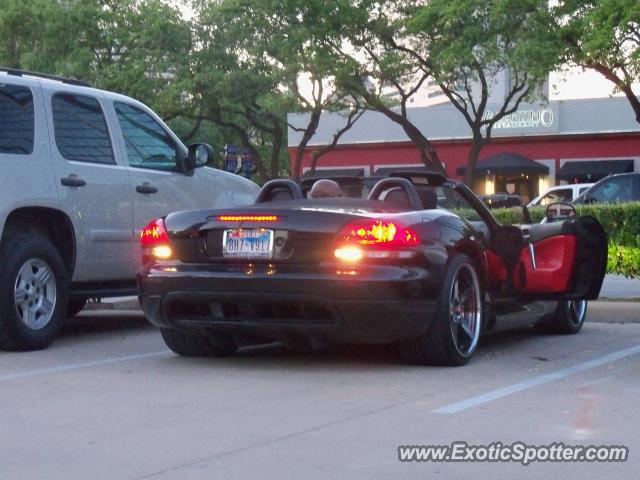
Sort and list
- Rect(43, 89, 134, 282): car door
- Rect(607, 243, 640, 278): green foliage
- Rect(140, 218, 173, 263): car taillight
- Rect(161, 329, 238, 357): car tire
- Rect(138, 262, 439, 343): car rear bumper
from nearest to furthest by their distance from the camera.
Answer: Rect(138, 262, 439, 343): car rear bumper
Rect(140, 218, 173, 263): car taillight
Rect(161, 329, 238, 357): car tire
Rect(43, 89, 134, 282): car door
Rect(607, 243, 640, 278): green foliage

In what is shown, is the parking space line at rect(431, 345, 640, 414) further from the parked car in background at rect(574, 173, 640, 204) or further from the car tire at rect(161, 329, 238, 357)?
the parked car in background at rect(574, 173, 640, 204)

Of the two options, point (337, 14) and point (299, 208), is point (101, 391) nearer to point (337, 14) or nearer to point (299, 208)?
point (299, 208)

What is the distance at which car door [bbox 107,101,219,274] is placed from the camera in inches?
410

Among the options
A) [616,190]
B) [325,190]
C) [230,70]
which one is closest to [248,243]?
[325,190]

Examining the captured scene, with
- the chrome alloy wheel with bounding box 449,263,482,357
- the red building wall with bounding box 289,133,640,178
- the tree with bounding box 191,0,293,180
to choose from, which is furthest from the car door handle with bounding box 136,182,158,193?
the red building wall with bounding box 289,133,640,178

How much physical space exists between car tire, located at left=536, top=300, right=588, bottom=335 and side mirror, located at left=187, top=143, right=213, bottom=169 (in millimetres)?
3227

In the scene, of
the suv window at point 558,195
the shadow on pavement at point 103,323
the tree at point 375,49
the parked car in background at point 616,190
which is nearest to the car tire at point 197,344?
the shadow on pavement at point 103,323

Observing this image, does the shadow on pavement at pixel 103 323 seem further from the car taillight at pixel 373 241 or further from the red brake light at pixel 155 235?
the car taillight at pixel 373 241

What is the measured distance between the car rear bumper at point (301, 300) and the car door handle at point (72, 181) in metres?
1.69

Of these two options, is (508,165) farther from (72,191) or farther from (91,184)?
(72,191)

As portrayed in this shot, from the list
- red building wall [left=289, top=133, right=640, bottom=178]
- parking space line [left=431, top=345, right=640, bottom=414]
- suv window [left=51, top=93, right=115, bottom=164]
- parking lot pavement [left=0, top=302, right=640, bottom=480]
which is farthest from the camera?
red building wall [left=289, top=133, right=640, bottom=178]

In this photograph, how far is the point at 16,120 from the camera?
30.3 ft

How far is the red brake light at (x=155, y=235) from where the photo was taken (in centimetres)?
827

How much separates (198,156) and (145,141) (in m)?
0.55
